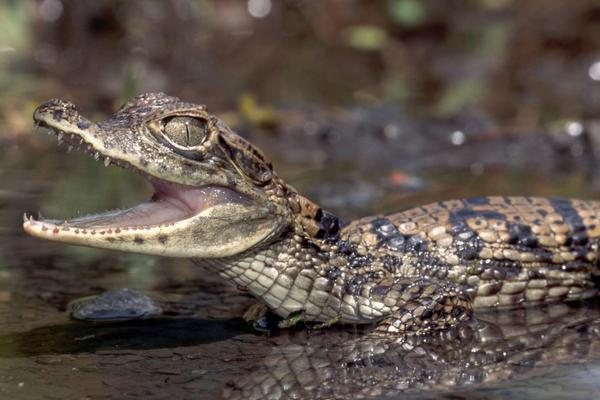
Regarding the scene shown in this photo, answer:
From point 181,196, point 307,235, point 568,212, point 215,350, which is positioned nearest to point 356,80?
point 568,212

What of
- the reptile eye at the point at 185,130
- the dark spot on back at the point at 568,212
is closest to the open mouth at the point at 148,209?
the reptile eye at the point at 185,130

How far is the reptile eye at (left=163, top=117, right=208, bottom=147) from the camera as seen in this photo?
15.5 feet

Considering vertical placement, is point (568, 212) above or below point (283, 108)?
below

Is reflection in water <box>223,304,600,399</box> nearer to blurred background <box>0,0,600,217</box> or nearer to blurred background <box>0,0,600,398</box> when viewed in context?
blurred background <box>0,0,600,398</box>

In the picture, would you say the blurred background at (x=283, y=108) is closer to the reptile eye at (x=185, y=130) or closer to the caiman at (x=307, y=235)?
the caiman at (x=307, y=235)

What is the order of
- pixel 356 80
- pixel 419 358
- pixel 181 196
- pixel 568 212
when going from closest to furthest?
pixel 419 358 < pixel 181 196 < pixel 568 212 < pixel 356 80

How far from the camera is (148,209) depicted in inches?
189

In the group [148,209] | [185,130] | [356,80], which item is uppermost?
[356,80]

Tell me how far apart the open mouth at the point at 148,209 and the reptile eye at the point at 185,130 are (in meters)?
0.19

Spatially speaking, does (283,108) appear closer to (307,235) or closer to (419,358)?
(307,235)

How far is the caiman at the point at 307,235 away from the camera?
464 cm

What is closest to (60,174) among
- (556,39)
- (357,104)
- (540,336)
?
(357,104)

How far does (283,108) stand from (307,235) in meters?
5.86

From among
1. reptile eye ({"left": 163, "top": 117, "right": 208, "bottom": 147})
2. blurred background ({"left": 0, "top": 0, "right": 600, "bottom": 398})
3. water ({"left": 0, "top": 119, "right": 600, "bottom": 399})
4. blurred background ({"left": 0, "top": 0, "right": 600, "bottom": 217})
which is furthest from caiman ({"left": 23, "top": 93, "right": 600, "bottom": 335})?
blurred background ({"left": 0, "top": 0, "right": 600, "bottom": 217})
